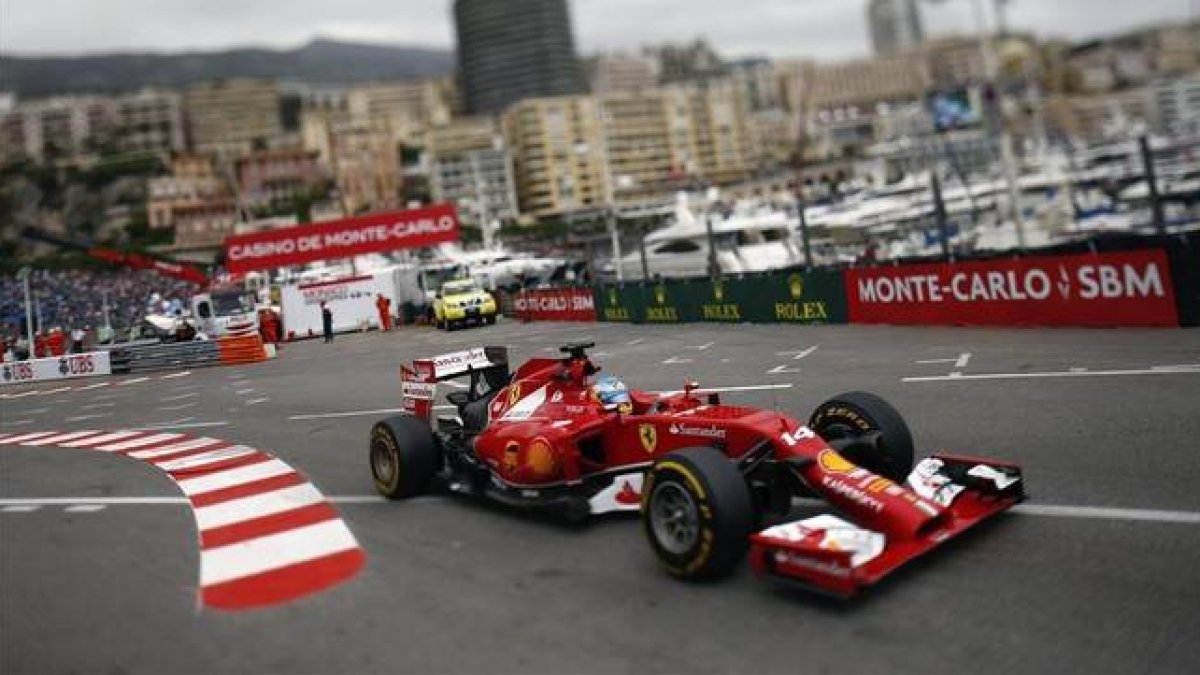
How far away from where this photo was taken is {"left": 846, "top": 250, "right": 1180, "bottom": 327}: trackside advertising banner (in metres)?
14.9

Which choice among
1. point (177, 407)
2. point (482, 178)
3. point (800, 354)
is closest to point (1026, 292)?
point (800, 354)

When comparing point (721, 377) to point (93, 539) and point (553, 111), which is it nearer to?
point (93, 539)

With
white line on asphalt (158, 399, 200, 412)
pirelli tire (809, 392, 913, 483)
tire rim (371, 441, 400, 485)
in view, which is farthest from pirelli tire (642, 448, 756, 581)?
white line on asphalt (158, 399, 200, 412)

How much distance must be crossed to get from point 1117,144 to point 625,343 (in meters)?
91.1

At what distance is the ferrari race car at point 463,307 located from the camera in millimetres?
29891

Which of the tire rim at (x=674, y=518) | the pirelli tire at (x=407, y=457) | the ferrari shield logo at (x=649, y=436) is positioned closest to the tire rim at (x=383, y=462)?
the pirelli tire at (x=407, y=457)

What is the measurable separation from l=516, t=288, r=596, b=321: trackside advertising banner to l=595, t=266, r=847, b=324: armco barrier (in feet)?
1.88

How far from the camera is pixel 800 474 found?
564 cm

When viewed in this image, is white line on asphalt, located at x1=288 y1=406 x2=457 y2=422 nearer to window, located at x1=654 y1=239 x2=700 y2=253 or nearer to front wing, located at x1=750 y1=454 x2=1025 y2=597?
front wing, located at x1=750 y1=454 x2=1025 y2=597

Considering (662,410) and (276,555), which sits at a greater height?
(662,410)

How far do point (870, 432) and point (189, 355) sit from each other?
24917mm

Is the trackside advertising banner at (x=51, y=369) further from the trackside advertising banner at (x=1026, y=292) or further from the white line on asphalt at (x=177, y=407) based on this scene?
the trackside advertising banner at (x=1026, y=292)

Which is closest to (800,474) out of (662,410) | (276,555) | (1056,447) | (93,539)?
(662,410)

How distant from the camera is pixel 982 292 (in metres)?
17.2
